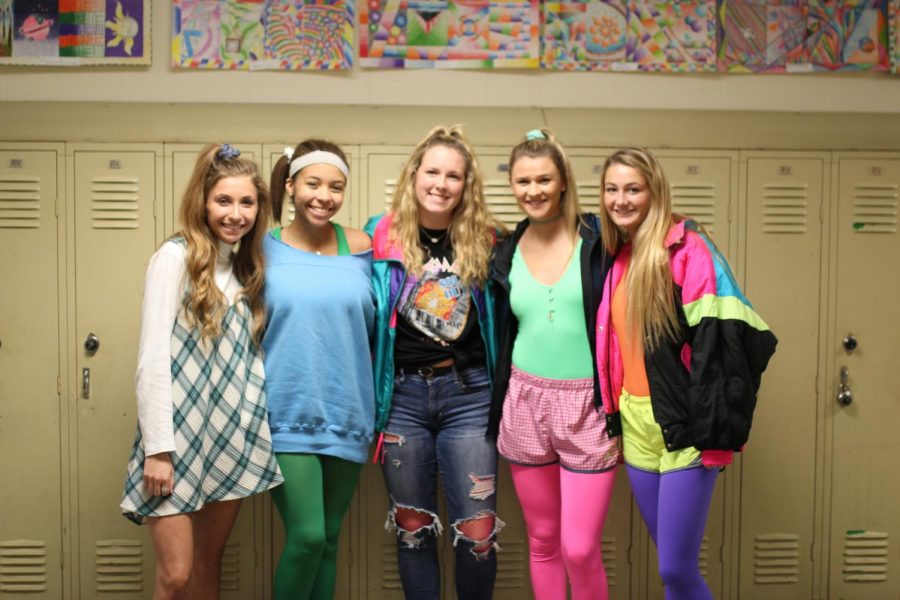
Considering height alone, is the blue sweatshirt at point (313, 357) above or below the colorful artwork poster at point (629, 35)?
below

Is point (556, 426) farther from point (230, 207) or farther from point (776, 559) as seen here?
point (776, 559)

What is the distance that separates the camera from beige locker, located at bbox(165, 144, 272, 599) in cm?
299

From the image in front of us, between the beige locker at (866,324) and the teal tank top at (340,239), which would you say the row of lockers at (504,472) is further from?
the teal tank top at (340,239)

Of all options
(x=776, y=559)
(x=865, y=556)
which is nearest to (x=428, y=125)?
(x=776, y=559)

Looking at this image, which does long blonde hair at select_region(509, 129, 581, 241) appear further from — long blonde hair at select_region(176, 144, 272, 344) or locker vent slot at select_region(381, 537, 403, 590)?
locker vent slot at select_region(381, 537, 403, 590)

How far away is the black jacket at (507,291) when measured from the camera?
7.85ft

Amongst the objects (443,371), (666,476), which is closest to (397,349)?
(443,371)

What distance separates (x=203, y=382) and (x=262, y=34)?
1.55 metres

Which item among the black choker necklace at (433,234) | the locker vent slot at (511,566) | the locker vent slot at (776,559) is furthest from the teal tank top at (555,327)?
the locker vent slot at (776,559)

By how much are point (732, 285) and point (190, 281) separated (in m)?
1.52

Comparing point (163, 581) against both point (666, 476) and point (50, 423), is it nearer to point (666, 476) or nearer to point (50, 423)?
point (50, 423)

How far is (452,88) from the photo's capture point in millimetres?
3182

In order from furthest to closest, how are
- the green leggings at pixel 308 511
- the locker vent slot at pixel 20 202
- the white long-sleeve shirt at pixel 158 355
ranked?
the locker vent slot at pixel 20 202 < the green leggings at pixel 308 511 < the white long-sleeve shirt at pixel 158 355

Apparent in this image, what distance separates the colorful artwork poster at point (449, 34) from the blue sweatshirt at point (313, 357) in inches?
45.3
